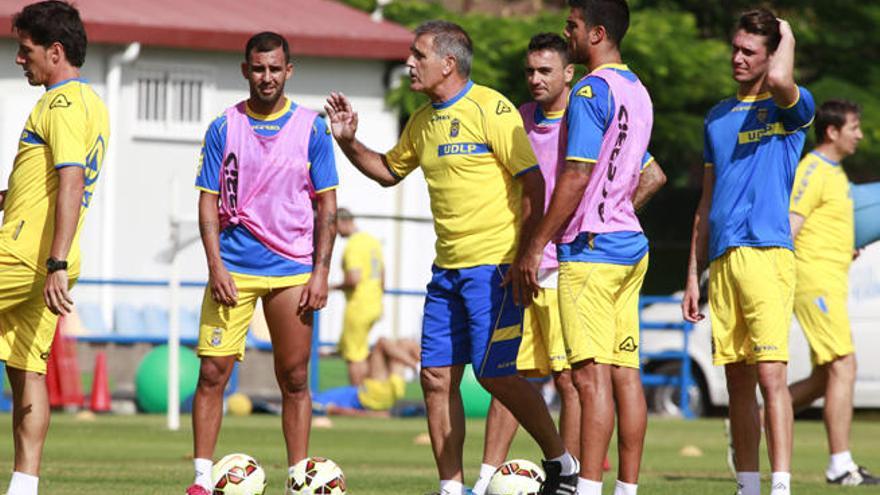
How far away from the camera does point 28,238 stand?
30.6ft

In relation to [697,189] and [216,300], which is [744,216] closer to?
[216,300]

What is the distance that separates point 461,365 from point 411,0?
72.3 ft

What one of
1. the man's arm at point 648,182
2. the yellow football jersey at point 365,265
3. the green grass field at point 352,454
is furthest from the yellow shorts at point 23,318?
the yellow football jersey at point 365,265

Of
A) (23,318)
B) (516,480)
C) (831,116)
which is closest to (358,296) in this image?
(831,116)

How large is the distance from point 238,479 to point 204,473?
57cm

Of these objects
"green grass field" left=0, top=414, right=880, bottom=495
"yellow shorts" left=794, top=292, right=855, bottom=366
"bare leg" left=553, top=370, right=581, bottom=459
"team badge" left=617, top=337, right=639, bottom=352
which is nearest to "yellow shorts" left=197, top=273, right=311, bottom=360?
"green grass field" left=0, top=414, right=880, bottom=495

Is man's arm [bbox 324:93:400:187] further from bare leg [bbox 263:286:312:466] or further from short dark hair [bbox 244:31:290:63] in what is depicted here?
bare leg [bbox 263:286:312:466]

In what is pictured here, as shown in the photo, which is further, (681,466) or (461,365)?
(681,466)

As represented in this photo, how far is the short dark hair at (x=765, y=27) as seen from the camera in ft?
32.4

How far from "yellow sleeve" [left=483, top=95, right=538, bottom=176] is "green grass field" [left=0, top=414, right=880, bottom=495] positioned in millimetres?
2314

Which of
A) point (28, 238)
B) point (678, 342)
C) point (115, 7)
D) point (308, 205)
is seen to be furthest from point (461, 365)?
point (115, 7)

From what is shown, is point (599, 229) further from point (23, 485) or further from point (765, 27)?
point (23, 485)

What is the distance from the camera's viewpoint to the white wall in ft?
85.6

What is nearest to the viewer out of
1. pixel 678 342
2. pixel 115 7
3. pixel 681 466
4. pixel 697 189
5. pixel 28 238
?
pixel 28 238
